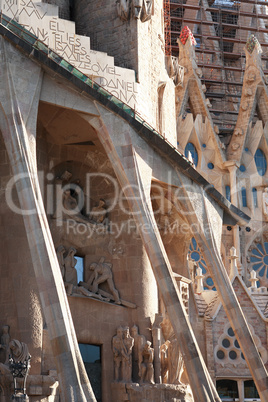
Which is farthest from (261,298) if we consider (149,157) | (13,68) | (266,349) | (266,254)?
(13,68)

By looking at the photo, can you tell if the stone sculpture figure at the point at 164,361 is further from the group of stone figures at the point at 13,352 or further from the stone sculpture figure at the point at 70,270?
the group of stone figures at the point at 13,352

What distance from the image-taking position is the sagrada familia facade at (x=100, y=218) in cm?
1309

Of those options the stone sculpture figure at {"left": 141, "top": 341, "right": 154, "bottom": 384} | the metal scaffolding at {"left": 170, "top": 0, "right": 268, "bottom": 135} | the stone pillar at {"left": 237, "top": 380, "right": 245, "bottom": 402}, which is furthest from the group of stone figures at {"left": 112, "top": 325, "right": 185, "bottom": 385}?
the metal scaffolding at {"left": 170, "top": 0, "right": 268, "bottom": 135}

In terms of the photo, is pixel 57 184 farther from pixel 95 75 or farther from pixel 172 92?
pixel 172 92

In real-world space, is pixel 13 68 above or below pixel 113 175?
above

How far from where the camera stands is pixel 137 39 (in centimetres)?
1698

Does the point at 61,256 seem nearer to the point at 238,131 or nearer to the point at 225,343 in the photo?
the point at 225,343

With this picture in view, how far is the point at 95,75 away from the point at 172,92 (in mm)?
3493

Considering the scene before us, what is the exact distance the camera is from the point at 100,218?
16.2 metres

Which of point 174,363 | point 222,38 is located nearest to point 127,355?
point 174,363

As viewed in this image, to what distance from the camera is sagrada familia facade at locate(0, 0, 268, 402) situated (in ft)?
43.0

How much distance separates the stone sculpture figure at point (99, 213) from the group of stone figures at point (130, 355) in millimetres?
2409

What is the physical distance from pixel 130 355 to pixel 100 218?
3029 millimetres

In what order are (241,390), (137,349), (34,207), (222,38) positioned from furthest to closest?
1. (222,38)
2. (241,390)
3. (137,349)
4. (34,207)
